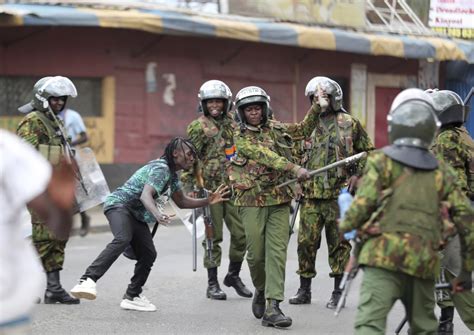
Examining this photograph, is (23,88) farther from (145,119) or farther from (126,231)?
(126,231)

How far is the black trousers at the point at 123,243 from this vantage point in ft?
27.8

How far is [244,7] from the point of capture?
19.9 m

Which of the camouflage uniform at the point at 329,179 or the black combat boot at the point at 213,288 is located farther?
the black combat boot at the point at 213,288

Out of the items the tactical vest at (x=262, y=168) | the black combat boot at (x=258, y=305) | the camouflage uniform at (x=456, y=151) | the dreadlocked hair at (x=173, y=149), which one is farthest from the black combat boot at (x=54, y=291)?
the camouflage uniform at (x=456, y=151)

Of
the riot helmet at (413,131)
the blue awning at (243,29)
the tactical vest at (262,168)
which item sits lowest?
the tactical vest at (262,168)

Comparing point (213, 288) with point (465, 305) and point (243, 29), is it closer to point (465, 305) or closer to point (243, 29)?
point (465, 305)

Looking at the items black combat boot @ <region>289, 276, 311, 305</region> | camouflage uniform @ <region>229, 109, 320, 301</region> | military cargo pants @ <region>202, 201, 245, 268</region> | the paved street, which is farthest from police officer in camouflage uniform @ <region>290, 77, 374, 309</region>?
camouflage uniform @ <region>229, 109, 320, 301</region>

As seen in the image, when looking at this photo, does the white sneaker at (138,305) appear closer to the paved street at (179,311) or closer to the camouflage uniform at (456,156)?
the paved street at (179,311)

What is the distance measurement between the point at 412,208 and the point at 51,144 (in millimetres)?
4128

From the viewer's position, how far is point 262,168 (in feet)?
27.5

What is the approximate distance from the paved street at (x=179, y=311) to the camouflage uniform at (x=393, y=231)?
8.43 ft

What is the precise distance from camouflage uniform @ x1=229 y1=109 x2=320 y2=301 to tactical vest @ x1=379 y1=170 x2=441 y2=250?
2539 millimetres

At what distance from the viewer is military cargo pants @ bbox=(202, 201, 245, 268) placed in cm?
972

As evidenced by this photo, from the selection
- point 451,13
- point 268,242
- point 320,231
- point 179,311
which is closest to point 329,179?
point 320,231
